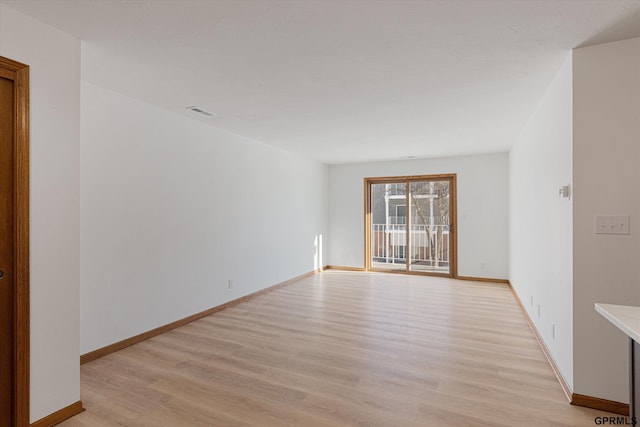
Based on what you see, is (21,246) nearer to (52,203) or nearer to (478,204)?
(52,203)

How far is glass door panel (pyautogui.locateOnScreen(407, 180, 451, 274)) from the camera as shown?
21.9ft

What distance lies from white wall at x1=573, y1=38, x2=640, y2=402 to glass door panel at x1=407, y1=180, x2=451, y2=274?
14.8 feet

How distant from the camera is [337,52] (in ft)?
7.39

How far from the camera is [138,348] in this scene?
3.13 m

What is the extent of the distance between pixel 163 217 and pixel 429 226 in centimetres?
513

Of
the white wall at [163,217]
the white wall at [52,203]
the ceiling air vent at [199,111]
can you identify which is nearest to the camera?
the white wall at [52,203]

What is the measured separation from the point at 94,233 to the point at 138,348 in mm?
1162

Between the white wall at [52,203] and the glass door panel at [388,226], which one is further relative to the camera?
the glass door panel at [388,226]

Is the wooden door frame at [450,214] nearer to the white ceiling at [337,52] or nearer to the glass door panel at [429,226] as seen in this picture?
the glass door panel at [429,226]

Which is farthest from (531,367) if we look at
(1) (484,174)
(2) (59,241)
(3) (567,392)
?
(1) (484,174)

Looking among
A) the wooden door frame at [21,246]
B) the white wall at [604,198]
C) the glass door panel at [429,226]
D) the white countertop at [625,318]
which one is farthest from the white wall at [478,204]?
the wooden door frame at [21,246]

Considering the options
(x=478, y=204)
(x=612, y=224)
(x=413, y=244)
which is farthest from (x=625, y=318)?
(x=413, y=244)

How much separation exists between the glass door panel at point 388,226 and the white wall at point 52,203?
588cm

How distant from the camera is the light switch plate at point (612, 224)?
206cm
